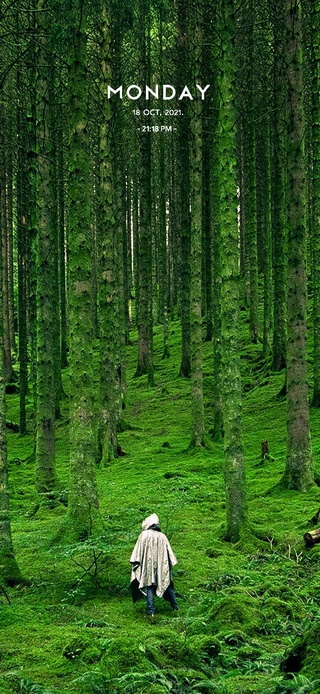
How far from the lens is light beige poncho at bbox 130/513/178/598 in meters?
7.58

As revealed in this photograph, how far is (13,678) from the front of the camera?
5277 millimetres

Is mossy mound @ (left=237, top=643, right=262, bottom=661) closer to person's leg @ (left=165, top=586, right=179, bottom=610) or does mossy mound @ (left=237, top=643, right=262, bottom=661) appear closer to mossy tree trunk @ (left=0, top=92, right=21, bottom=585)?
person's leg @ (left=165, top=586, right=179, bottom=610)

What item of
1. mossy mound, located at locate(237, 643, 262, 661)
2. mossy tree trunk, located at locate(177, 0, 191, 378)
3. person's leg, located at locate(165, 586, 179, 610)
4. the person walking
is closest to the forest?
mossy mound, located at locate(237, 643, 262, 661)

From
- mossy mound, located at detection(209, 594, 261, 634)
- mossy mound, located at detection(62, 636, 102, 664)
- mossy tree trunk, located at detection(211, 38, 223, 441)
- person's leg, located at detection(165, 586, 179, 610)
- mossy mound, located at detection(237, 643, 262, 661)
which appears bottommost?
person's leg, located at detection(165, 586, 179, 610)

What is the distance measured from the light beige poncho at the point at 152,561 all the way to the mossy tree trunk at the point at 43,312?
18.7 ft

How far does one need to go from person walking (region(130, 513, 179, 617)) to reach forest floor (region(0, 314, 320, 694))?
0.71 ft

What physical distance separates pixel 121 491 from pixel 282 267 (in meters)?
8.84

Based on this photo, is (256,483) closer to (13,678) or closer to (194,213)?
(194,213)

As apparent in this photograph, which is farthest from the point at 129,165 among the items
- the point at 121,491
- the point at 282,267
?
the point at 121,491

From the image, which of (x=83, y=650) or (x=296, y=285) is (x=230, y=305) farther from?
(x=83, y=650)

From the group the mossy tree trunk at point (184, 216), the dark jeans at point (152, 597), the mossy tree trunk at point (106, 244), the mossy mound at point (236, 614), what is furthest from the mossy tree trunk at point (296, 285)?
the mossy tree trunk at point (184, 216)

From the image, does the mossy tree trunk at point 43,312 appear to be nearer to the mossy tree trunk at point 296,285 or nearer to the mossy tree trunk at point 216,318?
the mossy tree trunk at point 296,285

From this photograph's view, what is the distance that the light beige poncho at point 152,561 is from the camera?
758 cm

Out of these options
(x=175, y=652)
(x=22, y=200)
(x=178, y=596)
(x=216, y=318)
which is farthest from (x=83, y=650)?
(x=22, y=200)
